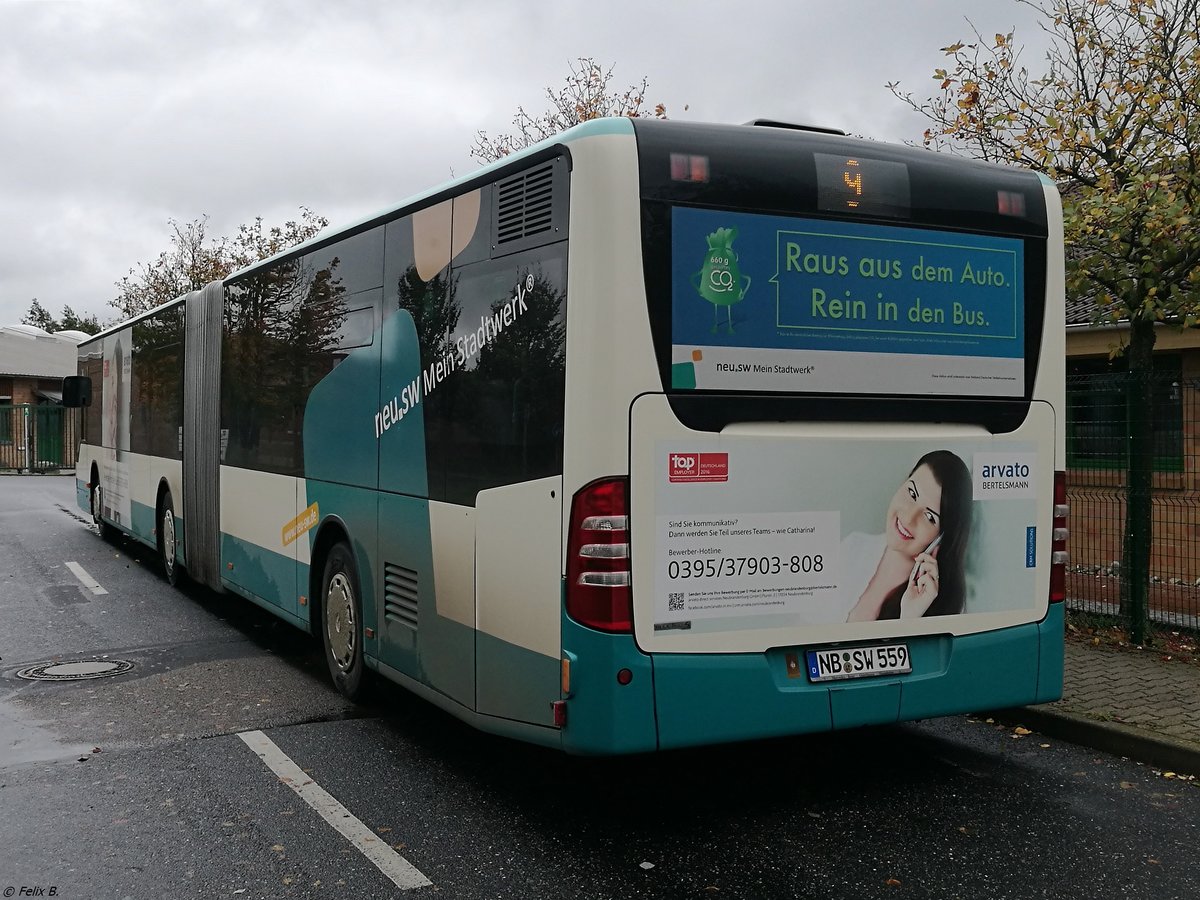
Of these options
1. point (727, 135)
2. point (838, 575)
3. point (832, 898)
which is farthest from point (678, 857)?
point (727, 135)

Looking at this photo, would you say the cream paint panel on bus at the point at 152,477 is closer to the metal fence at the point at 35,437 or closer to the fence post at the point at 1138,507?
the fence post at the point at 1138,507

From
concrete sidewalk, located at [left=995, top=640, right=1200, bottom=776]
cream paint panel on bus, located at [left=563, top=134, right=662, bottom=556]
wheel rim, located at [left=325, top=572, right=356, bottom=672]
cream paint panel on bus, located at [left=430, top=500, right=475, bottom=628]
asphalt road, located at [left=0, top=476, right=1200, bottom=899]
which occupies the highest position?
cream paint panel on bus, located at [left=563, top=134, right=662, bottom=556]

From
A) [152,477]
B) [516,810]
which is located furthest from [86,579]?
[516,810]

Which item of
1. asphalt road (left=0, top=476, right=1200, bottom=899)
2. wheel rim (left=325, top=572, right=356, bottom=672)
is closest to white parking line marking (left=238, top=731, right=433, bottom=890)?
asphalt road (left=0, top=476, right=1200, bottom=899)

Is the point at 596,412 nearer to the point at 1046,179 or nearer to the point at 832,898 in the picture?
the point at 832,898

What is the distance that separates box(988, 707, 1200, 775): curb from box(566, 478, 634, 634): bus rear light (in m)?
2.51

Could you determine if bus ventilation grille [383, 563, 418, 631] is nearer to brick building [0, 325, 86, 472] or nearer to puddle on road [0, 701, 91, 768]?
puddle on road [0, 701, 91, 768]

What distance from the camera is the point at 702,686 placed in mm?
4707

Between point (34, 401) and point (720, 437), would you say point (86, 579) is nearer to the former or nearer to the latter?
point (720, 437)

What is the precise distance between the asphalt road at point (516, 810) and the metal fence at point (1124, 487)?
3098 millimetres

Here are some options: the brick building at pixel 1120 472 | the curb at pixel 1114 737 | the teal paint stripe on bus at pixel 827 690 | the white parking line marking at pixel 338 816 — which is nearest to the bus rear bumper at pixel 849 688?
the teal paint stripe on bus at pixel 827 690

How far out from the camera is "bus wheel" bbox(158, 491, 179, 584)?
465 inches

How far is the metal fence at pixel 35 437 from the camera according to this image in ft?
139

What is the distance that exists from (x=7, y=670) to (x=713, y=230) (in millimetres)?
6338
